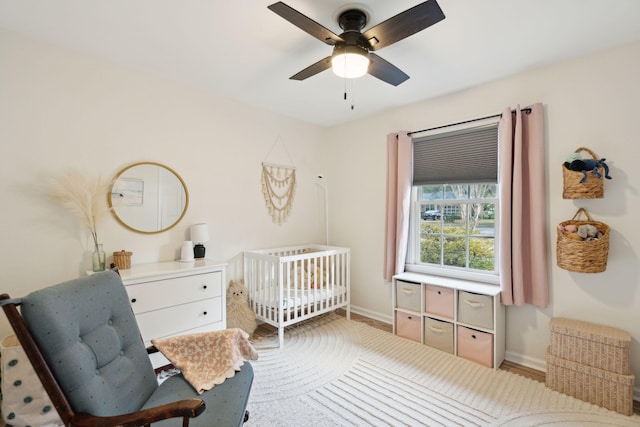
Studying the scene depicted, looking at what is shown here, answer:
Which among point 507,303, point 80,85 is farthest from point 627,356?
point 80,85

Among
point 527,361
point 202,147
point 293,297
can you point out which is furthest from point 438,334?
point 202,147

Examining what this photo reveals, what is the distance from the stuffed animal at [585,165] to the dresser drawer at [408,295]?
153cm

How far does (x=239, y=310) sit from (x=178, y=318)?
2.33ft

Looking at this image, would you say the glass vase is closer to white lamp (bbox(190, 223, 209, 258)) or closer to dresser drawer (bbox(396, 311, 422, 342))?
white lamp (bbox(190, 223, 209, 258))

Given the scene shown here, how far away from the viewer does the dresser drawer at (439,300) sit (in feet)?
8.57

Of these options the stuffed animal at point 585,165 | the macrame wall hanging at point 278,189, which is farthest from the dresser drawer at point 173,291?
the stuffed animal at point 585,165

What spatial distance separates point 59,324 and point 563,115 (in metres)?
3.30

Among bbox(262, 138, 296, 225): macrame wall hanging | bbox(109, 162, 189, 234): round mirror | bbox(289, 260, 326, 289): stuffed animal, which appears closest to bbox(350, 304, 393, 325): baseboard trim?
bbox(289, 260, 326, 289): stuffed animal

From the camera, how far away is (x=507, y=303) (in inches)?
94.3

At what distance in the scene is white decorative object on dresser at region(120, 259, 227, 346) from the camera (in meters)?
2.05

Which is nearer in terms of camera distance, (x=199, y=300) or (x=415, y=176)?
(x=199, y=300)

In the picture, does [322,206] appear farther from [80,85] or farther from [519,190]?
[80,85]

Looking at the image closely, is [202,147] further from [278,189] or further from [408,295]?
[408,295]

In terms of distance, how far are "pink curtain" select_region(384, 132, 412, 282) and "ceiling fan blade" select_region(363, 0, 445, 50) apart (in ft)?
5.04
